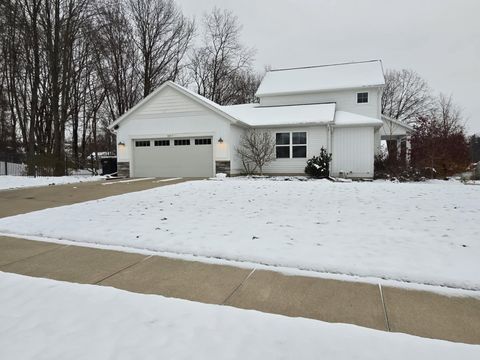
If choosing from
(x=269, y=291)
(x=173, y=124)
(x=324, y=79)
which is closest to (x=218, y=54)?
(x=324, y=79)

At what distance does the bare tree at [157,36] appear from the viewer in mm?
25250

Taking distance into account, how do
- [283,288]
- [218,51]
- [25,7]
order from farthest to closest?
1. [218,51]
2. [25,7]
3. [283,288]

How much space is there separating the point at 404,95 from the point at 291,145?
94.4 feet

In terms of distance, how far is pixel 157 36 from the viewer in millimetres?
25734

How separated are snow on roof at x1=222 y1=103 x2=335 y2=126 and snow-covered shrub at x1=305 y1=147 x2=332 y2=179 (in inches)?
71.5

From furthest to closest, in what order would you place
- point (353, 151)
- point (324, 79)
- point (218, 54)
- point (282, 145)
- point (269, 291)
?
point (218, 54) → point (324, 79) → point (282, 145) → point (353, 151) → point (269, 291)

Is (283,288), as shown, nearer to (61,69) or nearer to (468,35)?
(61,69)

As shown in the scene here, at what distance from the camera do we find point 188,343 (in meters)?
2.18

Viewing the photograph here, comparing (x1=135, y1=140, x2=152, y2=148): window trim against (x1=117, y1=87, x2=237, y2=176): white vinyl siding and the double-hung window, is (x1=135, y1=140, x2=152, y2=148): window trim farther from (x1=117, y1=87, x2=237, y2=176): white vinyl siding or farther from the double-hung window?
the double-hung window

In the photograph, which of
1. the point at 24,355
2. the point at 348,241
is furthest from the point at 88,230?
the point at 348,241

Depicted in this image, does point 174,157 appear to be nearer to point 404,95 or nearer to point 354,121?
point 354,121

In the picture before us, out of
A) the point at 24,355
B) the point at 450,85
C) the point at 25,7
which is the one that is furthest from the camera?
the point at 450,85

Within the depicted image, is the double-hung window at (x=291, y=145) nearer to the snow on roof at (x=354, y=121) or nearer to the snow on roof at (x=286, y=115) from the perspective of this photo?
the snow on roof at (x=286, y=115)

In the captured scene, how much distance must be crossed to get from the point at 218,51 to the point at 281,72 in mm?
9769
